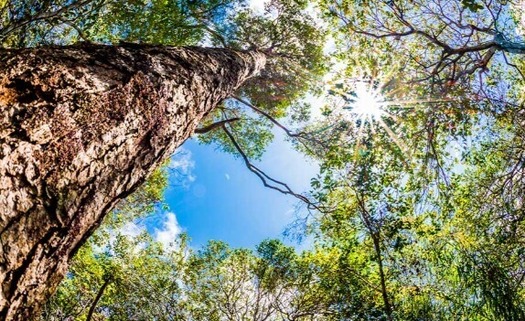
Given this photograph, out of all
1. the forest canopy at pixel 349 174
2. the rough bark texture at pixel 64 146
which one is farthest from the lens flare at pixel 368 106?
the rough bark texture at pixel 64 146

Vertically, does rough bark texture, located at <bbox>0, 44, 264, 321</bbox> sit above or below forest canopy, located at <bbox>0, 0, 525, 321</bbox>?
below

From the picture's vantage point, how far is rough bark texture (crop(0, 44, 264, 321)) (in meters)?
1.29

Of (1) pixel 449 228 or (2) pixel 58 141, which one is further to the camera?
(1) pixel 449 228

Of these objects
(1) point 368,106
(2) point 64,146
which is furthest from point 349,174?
(2) point 64,146

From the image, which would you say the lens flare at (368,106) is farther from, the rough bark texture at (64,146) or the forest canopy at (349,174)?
the rough bark texture at (64,146)

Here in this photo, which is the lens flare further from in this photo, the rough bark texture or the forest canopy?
the rough bark texture

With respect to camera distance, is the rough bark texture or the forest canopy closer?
the rough bark texture

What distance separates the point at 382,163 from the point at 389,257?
2169 millimetres

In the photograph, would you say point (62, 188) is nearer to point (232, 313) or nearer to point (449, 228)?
point (449, 228)

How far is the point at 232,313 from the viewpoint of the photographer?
36.2ft

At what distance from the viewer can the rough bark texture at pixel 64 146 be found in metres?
1.29

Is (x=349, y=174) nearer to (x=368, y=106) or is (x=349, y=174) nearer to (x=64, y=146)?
(x=368, y=106)

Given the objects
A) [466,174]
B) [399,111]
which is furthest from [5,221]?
[466,174]

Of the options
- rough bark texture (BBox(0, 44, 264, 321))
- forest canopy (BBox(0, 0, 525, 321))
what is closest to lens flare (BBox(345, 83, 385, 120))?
forest canopy (BBox(0, 0, 525, 321))
